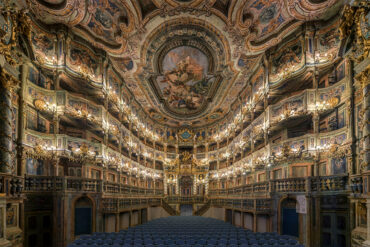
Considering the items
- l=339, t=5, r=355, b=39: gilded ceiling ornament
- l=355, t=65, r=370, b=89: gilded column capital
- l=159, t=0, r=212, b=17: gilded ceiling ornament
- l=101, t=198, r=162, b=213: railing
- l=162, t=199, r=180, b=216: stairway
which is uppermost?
l=159, t=0, r=212, b=17: gilded ceiling ornament

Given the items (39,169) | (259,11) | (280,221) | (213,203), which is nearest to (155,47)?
(259,11)

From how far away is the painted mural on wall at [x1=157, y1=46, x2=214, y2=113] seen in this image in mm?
23719

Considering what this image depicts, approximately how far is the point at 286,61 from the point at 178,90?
14.5m

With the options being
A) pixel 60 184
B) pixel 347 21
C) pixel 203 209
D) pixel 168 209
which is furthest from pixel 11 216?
pixel 203 209

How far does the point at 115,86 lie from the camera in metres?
24.8

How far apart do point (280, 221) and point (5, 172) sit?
14291 millimetres

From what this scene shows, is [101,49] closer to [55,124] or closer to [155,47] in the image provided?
[155,47]

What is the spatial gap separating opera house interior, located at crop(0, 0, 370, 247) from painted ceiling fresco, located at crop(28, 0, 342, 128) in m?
0.11

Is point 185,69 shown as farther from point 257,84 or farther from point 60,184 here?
point 60,184

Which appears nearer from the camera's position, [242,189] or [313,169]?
[313,169]

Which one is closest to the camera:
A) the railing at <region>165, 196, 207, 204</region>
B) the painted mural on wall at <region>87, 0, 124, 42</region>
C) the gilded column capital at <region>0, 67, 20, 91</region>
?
the gilded column capital at <region>0, 67, 20, 91</region>

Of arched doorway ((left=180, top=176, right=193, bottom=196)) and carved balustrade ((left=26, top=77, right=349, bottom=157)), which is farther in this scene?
arched doorway ((left=180, top=176, right=193, bottom=196))

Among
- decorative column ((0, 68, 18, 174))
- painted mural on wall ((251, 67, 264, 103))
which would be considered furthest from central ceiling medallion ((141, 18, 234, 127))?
decorative column ((0, 68, 18, 174))

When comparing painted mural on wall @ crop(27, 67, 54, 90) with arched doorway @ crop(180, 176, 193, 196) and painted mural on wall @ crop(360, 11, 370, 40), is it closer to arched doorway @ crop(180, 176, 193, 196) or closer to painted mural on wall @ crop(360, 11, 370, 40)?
painted mural on wall @ crop(360, 11, 370, 40)
